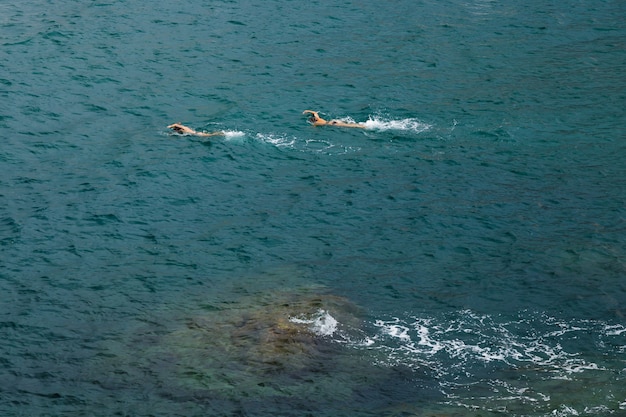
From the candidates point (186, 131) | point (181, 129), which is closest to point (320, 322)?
point (186, 131)

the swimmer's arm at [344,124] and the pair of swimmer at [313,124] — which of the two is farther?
the swimmer's arm at [344,124]

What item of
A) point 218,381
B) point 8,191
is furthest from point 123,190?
point 218,381

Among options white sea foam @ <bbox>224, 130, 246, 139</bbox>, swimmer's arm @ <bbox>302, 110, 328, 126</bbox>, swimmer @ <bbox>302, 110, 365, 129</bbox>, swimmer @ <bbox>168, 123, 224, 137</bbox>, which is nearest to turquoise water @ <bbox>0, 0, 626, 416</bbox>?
white sea foam @ <bbox>224, 130, 246, 139</bbox>

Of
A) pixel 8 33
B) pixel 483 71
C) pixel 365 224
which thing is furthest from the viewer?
pixel 8 33

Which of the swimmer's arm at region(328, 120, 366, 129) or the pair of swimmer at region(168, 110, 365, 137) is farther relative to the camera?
the swimmer's arm at region(328, 120, 366, 129)

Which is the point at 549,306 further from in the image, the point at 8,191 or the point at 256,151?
the point at 8,191

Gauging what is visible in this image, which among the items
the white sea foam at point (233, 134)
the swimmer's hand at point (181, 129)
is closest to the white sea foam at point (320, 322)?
the white sea foam at point (233, 134)

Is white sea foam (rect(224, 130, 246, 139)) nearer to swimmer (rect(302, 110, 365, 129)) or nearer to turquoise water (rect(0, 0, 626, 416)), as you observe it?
turquoise water (rect(0, 0, 626, 416))

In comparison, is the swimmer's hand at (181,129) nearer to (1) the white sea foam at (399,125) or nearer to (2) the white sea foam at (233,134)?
(2) the white sea foam at (233,134)
